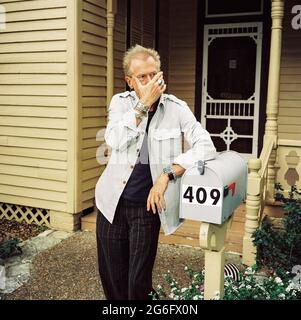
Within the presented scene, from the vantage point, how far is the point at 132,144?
2.60 metres

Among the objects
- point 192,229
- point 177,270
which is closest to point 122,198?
point 177,270

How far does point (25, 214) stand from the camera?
21.5 ft

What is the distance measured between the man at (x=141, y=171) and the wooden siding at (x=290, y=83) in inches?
214

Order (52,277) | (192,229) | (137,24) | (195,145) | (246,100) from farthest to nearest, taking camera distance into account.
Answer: (246,100), (137,24), (192,229), (52,277), (195,145)

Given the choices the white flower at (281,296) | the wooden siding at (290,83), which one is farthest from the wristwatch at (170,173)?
the wooden siding at (290,83)

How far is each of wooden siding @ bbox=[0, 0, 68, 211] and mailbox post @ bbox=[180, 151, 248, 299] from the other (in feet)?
12.9

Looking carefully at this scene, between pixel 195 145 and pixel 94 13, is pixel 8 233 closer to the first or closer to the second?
pixel 94 13

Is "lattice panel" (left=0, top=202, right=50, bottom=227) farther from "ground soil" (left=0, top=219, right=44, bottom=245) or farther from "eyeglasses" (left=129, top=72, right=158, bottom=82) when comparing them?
"eyeglasses" (left=129, top=72, right=158, bottom=82)

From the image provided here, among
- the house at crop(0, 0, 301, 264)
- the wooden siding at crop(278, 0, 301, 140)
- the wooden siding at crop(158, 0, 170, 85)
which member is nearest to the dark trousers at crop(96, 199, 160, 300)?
the house at crop(0, 0, 301, 264)

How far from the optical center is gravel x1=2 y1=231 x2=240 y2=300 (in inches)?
171

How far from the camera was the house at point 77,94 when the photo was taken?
220 inches

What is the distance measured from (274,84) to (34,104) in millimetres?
3204
